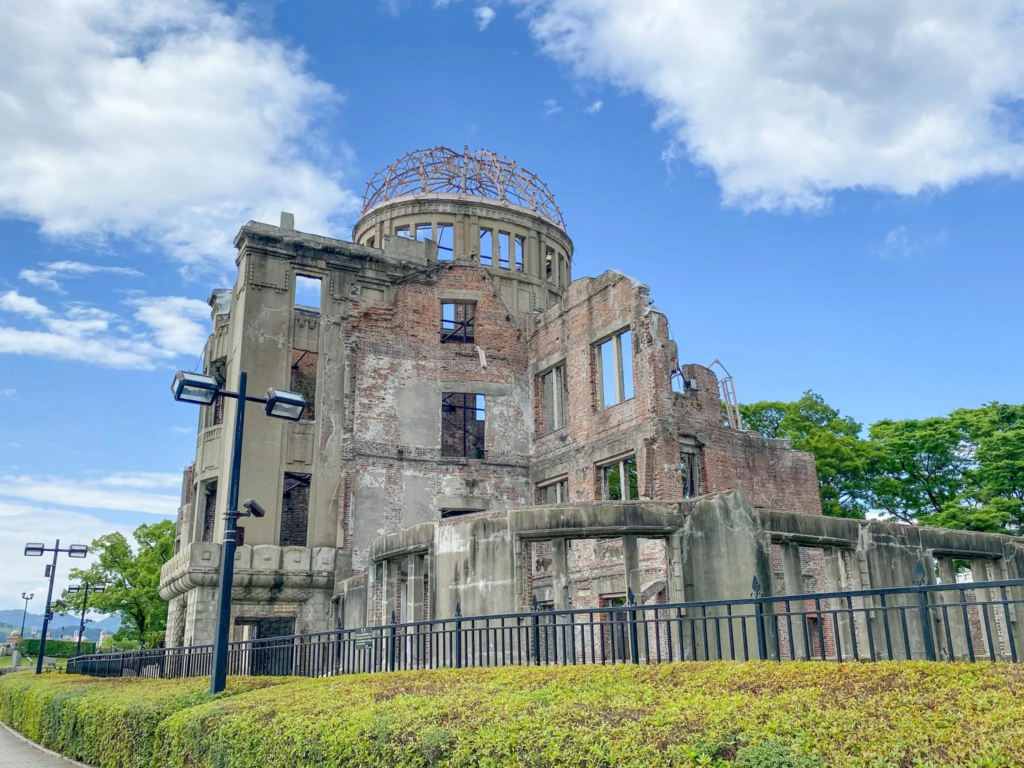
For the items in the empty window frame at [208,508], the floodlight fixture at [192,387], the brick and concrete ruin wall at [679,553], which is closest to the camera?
the floodlight fixture at [192,387]

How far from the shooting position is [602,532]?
1688cm

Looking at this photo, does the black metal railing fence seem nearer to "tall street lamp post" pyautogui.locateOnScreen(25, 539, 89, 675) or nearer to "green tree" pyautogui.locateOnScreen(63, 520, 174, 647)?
"tall street lamp post" pyautogui.locateOnScreen(25, 539, 89, 675)

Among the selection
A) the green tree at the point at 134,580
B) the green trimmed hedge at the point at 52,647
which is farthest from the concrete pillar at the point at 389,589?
the green trimmed hedge at the point at 52,647

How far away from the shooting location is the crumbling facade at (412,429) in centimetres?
2578

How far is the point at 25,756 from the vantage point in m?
15.1

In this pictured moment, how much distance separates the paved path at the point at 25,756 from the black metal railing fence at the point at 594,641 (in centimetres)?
250

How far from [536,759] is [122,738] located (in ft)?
28.1

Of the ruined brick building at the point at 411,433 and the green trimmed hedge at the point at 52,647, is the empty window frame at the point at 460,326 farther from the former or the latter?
the green trimmed hedge at the point at 52,647

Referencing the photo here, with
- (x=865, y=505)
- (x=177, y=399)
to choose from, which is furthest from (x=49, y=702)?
(x=865, y=505)

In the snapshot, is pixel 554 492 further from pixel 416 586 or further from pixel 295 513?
pixel 295 513

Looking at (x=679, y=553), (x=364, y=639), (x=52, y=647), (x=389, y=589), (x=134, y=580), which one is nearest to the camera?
(x=364, y=639)

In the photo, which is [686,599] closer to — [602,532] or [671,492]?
[602,532]

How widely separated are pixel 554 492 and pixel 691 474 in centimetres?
518

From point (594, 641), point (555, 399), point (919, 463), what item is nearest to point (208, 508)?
point (555, 399)
